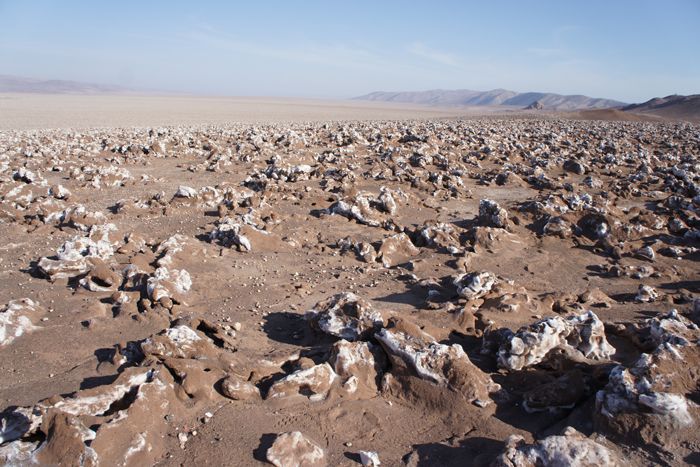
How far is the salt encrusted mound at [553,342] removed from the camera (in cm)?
424

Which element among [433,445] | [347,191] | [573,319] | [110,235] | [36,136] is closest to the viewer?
[433,445]

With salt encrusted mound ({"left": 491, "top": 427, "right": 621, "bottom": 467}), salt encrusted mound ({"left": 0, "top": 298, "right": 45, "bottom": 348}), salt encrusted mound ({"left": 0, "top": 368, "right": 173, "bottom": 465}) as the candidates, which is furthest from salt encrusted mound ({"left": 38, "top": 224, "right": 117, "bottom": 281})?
salt encrusted mound ({"left": 491, "top": 427, "right": 621, "bottom": 467})

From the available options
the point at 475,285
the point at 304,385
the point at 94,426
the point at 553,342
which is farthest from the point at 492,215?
the point at 94,426

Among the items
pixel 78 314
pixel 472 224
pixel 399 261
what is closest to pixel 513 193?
pixel 472 224

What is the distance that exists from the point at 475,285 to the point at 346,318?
6.08ft

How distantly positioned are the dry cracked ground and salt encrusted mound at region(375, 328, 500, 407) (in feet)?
0.06

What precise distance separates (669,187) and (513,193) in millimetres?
4383

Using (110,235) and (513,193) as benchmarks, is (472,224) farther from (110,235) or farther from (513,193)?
(110,235)

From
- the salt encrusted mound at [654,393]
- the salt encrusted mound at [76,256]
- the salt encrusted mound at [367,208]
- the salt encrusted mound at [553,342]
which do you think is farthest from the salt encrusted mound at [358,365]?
the salt encrusted mound at [367,208]

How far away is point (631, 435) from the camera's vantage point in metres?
3.27

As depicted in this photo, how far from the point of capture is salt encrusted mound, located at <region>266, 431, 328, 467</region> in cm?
323

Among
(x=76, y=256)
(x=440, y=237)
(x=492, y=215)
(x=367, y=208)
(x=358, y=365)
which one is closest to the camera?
(x=358, y=365)

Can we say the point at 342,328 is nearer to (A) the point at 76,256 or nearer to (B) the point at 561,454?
(B) the point at 561,454

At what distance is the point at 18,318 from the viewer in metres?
5.04
